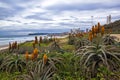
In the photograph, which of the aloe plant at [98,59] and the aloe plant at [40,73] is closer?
the aloe plant at [40,73]

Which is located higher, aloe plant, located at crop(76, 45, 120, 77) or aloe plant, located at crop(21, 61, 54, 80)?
aloe plant, located at crop(76, 45, 120, 77)

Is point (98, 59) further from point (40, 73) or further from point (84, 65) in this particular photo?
point (40, 73)

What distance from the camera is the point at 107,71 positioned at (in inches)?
247

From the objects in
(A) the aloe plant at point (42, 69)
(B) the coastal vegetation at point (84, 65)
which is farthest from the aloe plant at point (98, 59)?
(A) the aloe plant at point (42, 69)

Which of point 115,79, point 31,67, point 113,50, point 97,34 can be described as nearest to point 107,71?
point 115,79

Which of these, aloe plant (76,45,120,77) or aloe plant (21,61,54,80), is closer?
aloe plant (21,61,54,80)

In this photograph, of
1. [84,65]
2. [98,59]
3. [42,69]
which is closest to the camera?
[84,65]

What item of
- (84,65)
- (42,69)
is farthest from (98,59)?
(42,69)

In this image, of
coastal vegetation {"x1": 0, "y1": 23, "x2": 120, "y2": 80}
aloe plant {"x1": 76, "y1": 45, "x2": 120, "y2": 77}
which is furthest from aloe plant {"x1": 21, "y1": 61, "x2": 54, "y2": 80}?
aloe plant {"x1": 76, "y1": 45, "x2": 120, "y2": 77}

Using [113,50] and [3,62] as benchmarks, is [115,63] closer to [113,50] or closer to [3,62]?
[113,50]

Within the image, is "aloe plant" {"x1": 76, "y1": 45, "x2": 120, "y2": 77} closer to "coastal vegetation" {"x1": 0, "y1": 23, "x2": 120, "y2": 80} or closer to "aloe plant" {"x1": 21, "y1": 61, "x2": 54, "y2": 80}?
"coastal vegetation" {"x1": 0, "y1": 23, "x2": 120, "y2": 80}

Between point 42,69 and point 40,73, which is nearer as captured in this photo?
point 40,73

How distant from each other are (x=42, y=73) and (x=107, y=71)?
1.84 meters

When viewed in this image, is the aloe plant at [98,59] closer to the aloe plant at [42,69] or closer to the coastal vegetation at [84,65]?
the coastal vegetation at [84,65]
